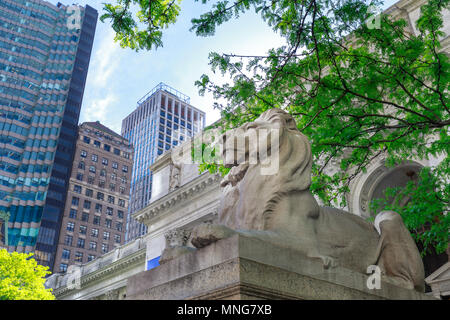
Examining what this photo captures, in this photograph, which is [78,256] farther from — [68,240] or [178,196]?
[178,196]

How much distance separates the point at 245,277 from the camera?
2.89 m

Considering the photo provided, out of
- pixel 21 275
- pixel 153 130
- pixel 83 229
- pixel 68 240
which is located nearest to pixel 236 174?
pixel 21 275

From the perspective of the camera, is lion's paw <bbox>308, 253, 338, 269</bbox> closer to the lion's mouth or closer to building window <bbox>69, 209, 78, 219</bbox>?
the lion's mouth

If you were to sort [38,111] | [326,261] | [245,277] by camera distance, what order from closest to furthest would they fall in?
[245,277], [326,261], [38,111]

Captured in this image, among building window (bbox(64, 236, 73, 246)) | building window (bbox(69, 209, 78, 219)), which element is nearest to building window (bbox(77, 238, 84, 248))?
building window (bbox(64, 236, 73, 246))

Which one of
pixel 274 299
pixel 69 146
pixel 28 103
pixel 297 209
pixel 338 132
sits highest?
pixel 28 103

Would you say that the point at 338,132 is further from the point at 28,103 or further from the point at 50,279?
the point at 28,103

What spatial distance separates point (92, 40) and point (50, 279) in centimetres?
6323

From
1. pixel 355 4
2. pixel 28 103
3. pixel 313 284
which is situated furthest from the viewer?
pixel 28 103

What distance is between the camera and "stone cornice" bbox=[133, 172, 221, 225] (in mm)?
30266

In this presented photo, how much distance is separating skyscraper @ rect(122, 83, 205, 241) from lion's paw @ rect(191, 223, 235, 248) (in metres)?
107

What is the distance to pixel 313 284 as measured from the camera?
3342 mm

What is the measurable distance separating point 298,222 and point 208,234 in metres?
1.02
